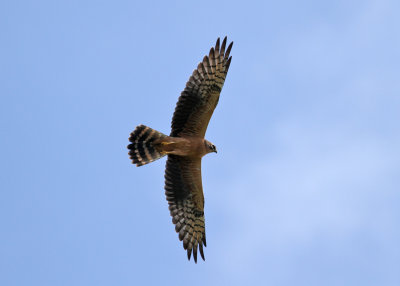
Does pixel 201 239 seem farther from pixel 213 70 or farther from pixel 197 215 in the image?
pixel 213 70

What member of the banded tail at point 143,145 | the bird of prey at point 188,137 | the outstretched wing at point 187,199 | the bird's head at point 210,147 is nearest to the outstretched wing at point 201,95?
the bird of prey at point 188,137

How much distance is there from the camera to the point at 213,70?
550 inches

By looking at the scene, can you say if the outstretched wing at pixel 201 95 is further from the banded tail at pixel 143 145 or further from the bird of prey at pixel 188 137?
the banded tail at pixel 143 145

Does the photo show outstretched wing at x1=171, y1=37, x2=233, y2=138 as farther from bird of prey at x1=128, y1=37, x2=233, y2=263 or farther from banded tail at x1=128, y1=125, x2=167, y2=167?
banded tail at x1=128, y1=125, x2=167, y2=167

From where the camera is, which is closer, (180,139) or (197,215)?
(180,139)

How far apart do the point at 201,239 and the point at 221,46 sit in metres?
4.05

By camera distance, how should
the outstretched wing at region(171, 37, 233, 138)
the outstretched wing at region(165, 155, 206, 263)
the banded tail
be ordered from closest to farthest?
1. the outstretched wing at region(171, 37, 233, 138)
2. the banded tail
3. the outstretched wing at region(165, 155, 206, 263)

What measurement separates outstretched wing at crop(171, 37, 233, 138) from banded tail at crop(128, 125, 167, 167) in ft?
1.46

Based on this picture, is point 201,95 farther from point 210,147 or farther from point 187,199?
point 187,199

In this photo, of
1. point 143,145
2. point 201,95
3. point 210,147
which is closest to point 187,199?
point 210,147

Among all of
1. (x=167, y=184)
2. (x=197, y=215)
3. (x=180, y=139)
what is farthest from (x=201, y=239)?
(x=180, y=139)

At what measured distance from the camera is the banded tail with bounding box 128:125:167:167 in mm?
13883

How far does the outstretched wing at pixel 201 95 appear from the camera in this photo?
1370 centimetres

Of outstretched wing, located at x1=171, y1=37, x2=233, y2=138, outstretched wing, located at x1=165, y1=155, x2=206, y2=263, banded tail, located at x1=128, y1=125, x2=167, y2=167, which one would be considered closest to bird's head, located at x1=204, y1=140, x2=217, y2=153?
outstretched wing, located at x1=171, y1=37, x2=233, y2=138
